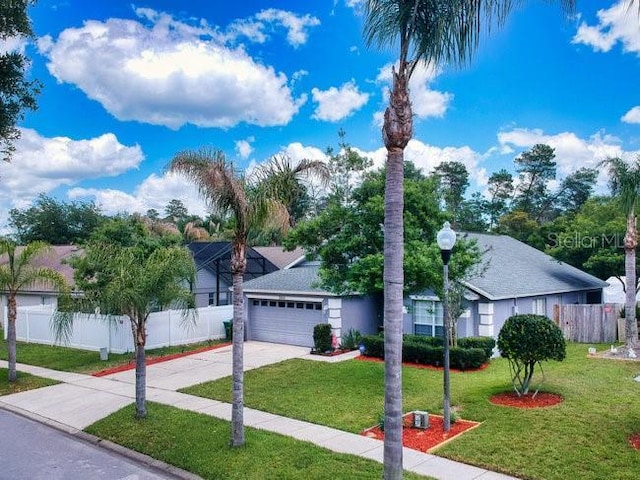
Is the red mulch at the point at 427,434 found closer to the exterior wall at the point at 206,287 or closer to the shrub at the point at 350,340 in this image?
the shrub at the point at 350,340

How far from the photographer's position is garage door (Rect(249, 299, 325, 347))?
20688 mm

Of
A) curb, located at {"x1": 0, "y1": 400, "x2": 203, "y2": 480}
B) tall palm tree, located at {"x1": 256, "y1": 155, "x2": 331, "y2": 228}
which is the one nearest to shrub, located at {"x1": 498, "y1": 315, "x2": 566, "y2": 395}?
tall palm tree, located at {"x1": 256, "y1": 155, "x2": 331, "y2": 228}

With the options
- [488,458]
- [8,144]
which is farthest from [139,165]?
[488,458]

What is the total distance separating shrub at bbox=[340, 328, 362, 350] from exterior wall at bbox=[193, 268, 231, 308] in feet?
36.1

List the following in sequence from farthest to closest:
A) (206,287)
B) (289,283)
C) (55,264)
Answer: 1. (55,264)
2. (206,287)
3. (289,283)

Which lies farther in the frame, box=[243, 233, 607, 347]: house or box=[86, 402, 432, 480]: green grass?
box=[243, 233, 607, 347]: house

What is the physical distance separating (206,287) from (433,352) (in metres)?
16.3

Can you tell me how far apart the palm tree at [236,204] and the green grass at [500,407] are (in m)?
2.26

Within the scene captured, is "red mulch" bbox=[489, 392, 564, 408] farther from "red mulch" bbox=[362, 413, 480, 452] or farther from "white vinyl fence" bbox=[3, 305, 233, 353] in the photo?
"white vinyl fence" bbox=[3, 305, 233, 353]

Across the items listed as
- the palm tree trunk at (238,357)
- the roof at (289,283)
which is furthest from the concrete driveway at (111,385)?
the palm tree trunk at (238,357)

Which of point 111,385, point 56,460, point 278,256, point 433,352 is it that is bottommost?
point 56,460

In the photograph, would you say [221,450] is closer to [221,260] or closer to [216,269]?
[221,260]

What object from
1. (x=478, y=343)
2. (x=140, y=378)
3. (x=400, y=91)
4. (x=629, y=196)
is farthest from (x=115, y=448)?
(x=629, y=196)

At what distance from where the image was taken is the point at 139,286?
36.7 feet
